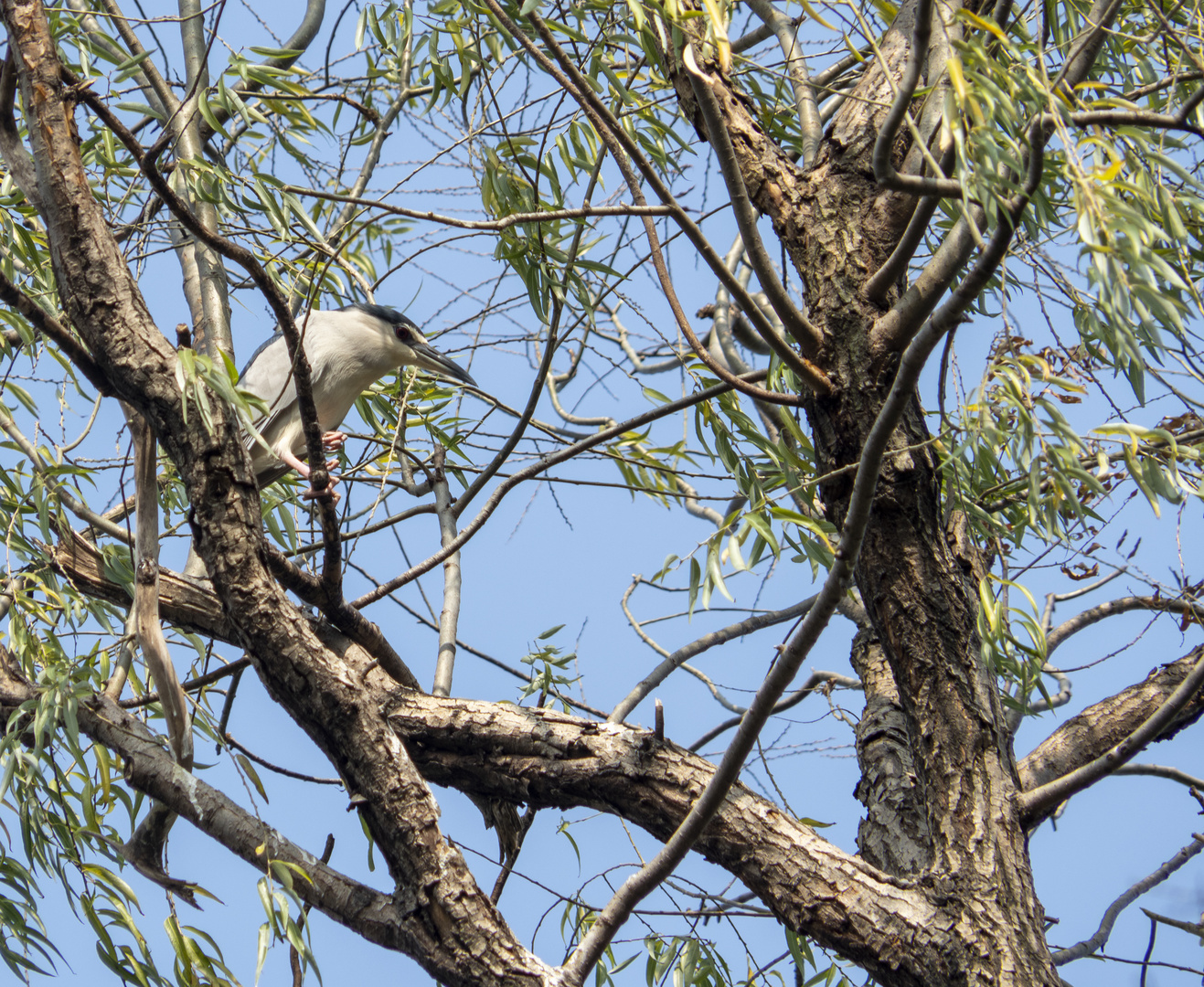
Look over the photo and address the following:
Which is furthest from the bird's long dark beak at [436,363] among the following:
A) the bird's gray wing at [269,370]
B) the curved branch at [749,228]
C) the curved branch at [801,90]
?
the curved branch at [749,228]

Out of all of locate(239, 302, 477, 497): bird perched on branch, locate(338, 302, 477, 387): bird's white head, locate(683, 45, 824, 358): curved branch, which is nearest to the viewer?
locate(683, 45, 824, 358): curved branch

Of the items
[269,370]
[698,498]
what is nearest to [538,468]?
[698,498]

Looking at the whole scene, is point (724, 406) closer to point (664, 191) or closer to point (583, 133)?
point (664, 191)

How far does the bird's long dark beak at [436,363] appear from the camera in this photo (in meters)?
3.55

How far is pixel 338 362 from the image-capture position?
3.38 metres

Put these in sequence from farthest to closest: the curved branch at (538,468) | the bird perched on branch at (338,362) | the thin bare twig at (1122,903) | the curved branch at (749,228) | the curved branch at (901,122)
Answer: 1. the bird perched on branch at (338,362)
2. the thin bare twig at (1122,903)
3. the curved branch at (538,468)
4. the curved branch at (749,228)
5. the curved branch at (901,122)

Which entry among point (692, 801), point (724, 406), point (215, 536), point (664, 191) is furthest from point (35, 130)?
point (692, 801)

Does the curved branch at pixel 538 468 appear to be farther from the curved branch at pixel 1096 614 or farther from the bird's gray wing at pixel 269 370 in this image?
the bird's gray wing at pixel 269 370

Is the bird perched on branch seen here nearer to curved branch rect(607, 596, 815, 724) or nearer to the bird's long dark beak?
the bird's long dark beak

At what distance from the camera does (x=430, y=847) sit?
5.60ft

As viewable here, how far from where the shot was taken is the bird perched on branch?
10.3ft

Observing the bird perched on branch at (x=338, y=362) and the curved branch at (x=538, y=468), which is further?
the bird perched on branch at (x=338, y=362)

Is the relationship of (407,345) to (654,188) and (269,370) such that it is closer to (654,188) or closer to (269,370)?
(269,370)

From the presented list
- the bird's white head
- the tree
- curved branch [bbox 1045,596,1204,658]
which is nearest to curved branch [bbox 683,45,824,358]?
the tree
